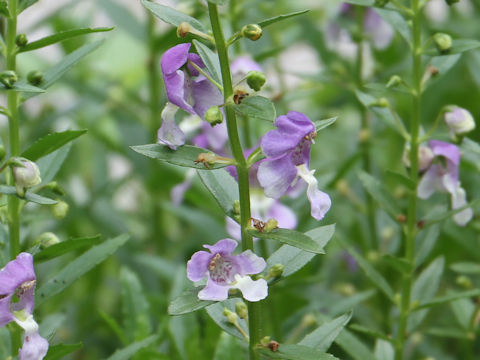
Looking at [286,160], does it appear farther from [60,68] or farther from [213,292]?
[60,68]

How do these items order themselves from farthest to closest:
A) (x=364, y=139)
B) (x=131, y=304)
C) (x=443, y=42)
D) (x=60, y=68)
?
(x=364, y=139) < (x=131, y=304) < (x=443, y=42) < (x=60, y=68)

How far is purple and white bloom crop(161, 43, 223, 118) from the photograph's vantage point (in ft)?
2.92

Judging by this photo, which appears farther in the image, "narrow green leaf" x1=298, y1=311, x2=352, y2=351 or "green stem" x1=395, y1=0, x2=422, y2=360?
"green stem" x1=395, y1=0, x2=422, y2=360

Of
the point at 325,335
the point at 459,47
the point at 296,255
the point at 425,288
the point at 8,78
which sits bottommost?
the point at 425,288

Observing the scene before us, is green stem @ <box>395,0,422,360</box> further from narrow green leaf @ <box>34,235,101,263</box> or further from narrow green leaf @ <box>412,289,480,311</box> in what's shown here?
narrow green leaf @ <box>34,235,101,263</box>

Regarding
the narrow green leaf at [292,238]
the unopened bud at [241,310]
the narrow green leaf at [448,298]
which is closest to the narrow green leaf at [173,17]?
the narrow green leaf at [292,238]

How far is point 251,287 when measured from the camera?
88 centimetres

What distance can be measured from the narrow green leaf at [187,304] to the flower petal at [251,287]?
0.12ft

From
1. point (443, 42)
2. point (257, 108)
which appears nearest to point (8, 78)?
point (257, 108)

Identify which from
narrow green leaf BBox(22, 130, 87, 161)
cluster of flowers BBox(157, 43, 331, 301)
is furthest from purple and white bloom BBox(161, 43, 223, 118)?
narrow green leaf BBox(22, 130, 87, 161)

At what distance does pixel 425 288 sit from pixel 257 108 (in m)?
0.65

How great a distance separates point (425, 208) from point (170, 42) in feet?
2.37

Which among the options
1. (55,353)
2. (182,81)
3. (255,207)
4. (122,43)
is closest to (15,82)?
(182,81)

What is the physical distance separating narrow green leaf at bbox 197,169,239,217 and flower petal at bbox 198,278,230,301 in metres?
0.11
